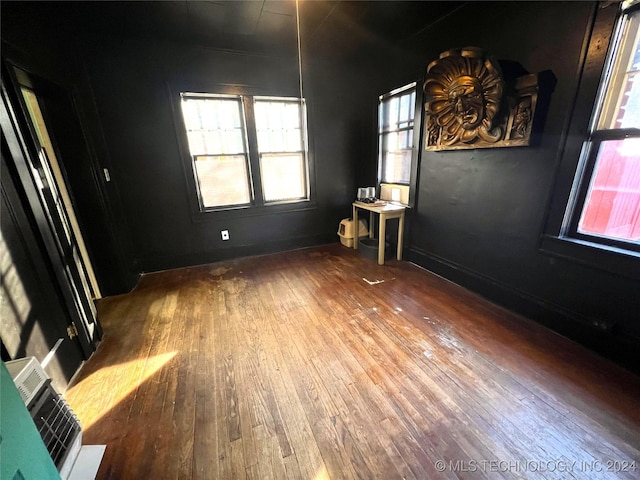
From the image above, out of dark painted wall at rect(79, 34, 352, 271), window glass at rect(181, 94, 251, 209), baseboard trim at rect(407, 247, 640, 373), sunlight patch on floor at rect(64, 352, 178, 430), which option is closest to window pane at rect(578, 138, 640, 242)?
baseboard trim at rect(407, 247, 640, 373)

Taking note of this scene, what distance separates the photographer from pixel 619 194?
163 cm

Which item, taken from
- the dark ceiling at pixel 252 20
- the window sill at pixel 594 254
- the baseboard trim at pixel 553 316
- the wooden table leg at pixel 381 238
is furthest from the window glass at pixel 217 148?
the window sill at pixel 594 254

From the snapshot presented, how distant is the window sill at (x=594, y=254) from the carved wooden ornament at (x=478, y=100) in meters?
0.79

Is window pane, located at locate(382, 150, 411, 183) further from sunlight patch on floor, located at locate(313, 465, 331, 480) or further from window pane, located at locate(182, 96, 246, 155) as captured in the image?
sunlight patch on floor, located at locate(313, 465, 331, 480)

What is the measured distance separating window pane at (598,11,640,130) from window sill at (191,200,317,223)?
118 inches

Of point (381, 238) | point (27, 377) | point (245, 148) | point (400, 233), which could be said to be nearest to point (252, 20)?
point (245, 148)

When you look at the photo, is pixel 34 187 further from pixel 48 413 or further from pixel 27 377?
pixel 48 413

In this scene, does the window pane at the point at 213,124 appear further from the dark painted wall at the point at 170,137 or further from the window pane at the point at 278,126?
the window pane at the point at 278,126

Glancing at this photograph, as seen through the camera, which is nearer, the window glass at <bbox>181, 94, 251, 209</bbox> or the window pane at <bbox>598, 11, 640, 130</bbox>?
the window pane at <bbox>598, 11, 640, 130</bbox>

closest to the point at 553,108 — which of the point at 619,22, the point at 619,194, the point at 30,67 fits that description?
the point at 619,22

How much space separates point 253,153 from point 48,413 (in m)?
2.98

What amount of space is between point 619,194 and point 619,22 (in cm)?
101

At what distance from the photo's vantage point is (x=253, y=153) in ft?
11.1

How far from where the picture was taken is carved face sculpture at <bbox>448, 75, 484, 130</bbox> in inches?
81.0
